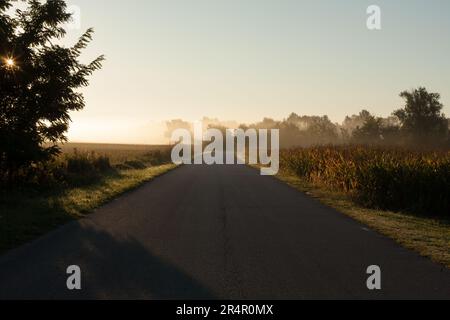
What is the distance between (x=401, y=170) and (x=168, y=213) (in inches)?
321

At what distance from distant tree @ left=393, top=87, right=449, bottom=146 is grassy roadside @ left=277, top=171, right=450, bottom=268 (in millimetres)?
73105

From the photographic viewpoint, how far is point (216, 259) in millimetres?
8867

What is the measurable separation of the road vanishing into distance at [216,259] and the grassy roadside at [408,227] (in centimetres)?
40

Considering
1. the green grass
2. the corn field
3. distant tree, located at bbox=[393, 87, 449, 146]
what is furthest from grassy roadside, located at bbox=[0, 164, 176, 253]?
distant tree, located at bbox=[393, 87, 449, 146]

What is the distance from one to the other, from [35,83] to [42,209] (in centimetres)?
574

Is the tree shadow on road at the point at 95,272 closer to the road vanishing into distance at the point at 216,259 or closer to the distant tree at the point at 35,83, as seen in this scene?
the road vanishing into distance at the point at 216,259

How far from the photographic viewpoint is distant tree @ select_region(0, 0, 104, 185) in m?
17.1

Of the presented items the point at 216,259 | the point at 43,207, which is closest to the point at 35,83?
the point at 43,207

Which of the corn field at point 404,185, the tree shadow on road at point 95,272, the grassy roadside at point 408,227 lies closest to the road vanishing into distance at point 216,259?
the tree shadow on road at point 95,272

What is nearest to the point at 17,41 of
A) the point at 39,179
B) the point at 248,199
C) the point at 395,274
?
the point at 39,179

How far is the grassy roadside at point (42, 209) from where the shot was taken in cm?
1101

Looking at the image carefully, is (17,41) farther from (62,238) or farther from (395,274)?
(395,274)

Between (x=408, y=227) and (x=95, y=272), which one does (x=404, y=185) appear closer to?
(x=408, y=227)

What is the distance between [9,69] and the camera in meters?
17.2
